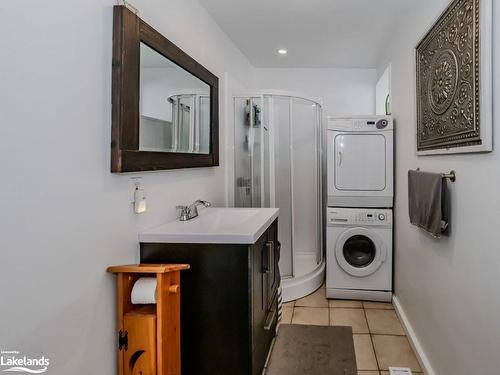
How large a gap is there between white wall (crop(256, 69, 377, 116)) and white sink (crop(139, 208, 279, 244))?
8.32 ft

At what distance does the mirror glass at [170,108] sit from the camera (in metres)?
1.61

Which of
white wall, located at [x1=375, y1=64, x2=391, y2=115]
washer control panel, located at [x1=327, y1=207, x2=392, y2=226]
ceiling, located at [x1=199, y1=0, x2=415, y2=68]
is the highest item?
ceiling, located at [x1=199, y1=0, x2=415, y2=68]

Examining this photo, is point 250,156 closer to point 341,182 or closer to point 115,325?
point 341,182

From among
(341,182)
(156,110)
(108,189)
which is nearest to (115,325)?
(108,189)

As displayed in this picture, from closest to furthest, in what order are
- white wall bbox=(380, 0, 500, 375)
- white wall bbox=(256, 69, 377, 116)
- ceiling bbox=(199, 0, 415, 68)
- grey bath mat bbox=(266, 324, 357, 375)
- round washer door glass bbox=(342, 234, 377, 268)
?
white wall bbox=(380, 0, 500, 375), grey bath mat bbox=(266, 324, 357, 375), ceiling bbox=(199, 0, 415, 68), round washer door glass bbox=(342, 234, 377, 268), white wall bbox=(256, 69, 377, 116)

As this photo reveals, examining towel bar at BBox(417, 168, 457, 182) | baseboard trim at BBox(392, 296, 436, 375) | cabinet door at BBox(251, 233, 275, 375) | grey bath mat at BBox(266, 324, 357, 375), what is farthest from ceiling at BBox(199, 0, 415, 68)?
grey bath mat at BBox(266, 324, 357, 375)

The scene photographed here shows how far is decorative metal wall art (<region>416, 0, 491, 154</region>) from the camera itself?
1380mm

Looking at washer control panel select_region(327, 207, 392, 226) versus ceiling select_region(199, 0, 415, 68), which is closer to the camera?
ceiling select_region(199, 0, 415, 68)

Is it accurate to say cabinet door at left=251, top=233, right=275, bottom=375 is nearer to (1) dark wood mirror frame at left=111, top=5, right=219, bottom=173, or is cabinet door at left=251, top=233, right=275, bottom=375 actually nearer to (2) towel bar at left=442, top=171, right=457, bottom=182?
(1) dark wood mirror frame at left=111, top=5, right=219, bottom=173

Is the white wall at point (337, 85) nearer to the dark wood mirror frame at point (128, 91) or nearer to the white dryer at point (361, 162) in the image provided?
the white dryer at point (361, 162)

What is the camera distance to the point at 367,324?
8.94 ft

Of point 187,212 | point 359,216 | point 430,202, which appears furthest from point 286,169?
point 430,202

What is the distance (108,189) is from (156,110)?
0.55 meters

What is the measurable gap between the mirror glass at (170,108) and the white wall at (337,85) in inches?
79.0
